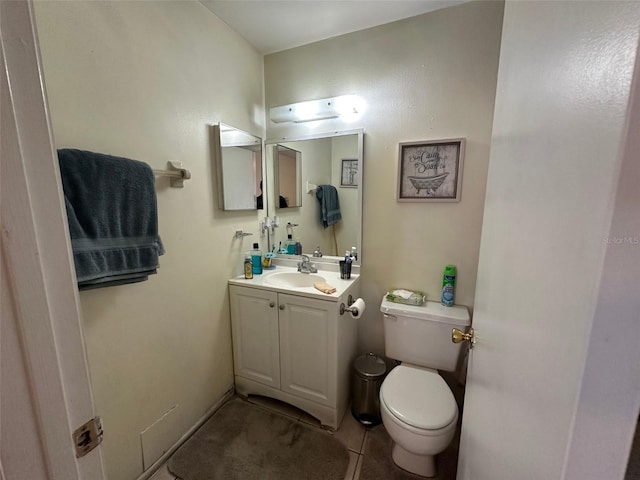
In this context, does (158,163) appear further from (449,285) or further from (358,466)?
(358,466)

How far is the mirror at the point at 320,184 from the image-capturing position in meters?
1.71

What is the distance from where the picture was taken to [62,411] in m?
0.39

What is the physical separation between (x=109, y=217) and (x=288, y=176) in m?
1.18

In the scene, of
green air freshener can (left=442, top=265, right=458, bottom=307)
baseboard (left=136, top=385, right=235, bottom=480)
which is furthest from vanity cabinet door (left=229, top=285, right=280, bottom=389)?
green air freshener can (left=442, top=265, right=458, bottom=307)

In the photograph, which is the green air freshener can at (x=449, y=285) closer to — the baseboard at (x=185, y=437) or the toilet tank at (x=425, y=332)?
the toilet tank at (x=425, y=332)

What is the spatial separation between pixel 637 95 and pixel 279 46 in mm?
2048

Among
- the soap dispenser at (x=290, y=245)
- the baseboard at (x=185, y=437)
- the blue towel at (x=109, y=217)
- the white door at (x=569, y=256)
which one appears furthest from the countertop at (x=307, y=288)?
the white door at (x=569, y=256)

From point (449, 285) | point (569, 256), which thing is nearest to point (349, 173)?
point (449, 285)

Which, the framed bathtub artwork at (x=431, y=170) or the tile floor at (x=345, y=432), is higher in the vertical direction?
the framed bathtub artwork at (x=431, y=170)

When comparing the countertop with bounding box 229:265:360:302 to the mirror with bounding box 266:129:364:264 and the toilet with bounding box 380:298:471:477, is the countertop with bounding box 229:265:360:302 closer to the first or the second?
the mirror with bounding box 266:129:364:264

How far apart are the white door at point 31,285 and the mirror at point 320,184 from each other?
1.50m

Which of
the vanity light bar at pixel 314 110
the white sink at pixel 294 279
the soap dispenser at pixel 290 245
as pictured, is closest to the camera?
the vanity light bar at pixel 314 110

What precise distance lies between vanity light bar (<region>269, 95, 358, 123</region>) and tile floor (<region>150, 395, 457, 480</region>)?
1.97m

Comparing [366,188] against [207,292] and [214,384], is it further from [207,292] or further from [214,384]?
[214,384]
